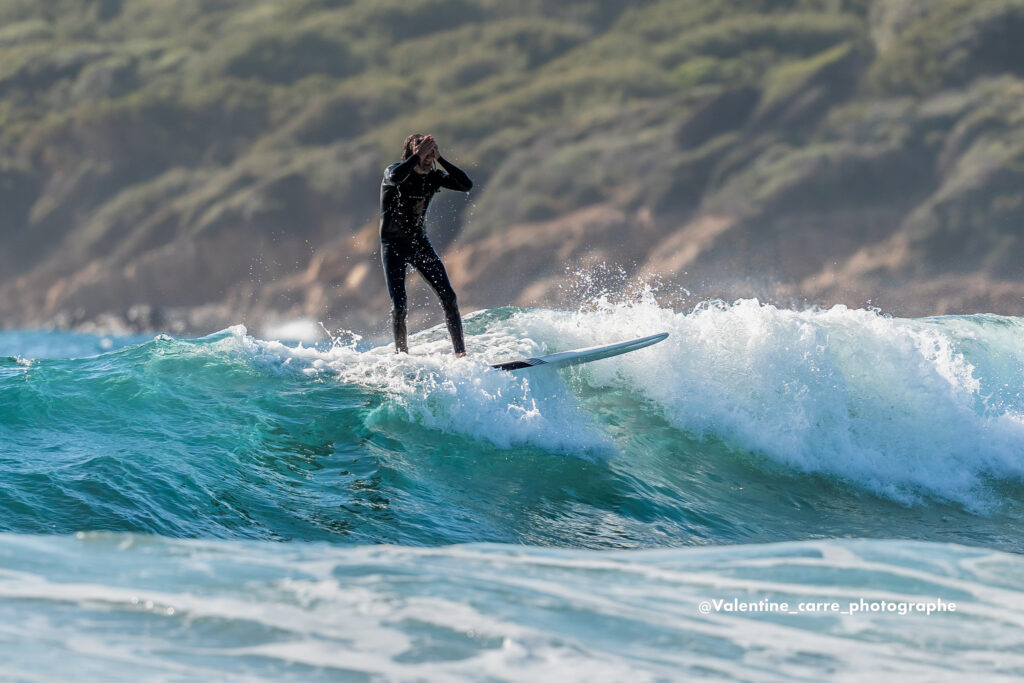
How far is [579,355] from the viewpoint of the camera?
328 inches

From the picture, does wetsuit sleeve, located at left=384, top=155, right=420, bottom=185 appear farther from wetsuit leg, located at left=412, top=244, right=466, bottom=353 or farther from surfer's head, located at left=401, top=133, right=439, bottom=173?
wetsuit leg, located at left=412, top=244, right=466, bottom=353

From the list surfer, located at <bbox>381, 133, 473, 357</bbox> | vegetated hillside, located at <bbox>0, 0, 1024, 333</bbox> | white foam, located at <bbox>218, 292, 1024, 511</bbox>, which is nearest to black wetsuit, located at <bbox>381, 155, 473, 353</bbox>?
surfer, located at <bbox>381, 133, 473, 357</bbox>

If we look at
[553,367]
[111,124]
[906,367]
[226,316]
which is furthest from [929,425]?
[111,124]

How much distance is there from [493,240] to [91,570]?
43.8 metres

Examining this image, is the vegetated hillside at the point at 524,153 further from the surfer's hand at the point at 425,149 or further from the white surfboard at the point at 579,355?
the surfer's hand at the point at 425,149

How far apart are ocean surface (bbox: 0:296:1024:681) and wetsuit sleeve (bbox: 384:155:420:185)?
53.2 inches

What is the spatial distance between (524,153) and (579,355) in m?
43.7

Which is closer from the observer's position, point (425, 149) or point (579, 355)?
point (425, 149)

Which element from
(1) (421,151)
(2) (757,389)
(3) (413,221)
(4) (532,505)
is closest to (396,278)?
(3) (413,221)

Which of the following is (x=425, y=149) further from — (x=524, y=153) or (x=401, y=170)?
(x=524, y=153)

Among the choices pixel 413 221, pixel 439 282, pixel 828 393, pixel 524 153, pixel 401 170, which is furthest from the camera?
pixel 524 153

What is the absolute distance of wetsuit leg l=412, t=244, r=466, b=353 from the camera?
804 cm

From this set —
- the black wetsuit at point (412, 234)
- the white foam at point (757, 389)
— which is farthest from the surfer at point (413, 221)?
the white foam at point (757, 389)

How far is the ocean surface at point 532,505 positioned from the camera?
13.9 feet
